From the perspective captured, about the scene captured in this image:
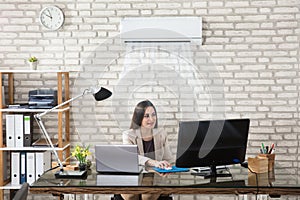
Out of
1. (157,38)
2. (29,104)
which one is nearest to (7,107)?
(29,104)

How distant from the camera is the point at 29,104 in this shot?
15.9 feet

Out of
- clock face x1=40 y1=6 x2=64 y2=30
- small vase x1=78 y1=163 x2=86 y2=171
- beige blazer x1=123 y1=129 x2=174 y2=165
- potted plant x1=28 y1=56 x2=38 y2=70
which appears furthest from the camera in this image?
clock face x1=40 y1=6 x2=64 y2=30

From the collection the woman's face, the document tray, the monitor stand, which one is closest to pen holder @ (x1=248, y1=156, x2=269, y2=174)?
the monitor stand

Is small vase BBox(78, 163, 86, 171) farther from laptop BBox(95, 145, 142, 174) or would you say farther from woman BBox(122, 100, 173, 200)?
woman BBox(122, 100, 173, 200)

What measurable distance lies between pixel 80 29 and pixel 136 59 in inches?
24.5

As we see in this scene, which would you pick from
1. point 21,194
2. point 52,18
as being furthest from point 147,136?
point 21,194

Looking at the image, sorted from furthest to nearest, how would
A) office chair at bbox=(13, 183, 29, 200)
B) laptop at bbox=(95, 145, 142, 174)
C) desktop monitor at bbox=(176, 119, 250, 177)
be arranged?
1. laptop at bbox=(95, 145, 142, 174)
2. desktop monitor at bbox=(176, 119, 250, 177)
3. office chair at bbox=(13, 183, 29, 200)

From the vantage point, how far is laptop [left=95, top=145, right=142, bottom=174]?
3674mm

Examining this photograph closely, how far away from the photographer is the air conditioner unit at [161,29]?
4957 mm

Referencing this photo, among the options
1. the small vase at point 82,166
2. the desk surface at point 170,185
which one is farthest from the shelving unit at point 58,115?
the desk surface at point 170,185

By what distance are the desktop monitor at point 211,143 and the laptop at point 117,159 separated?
0.33 meters

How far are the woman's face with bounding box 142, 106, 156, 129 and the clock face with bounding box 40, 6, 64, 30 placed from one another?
4.40 ft

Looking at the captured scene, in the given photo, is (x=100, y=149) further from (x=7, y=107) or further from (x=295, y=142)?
(x=295, y=142)

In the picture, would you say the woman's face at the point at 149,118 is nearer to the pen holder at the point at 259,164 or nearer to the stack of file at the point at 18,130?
the pen holder at the point at 259,164
